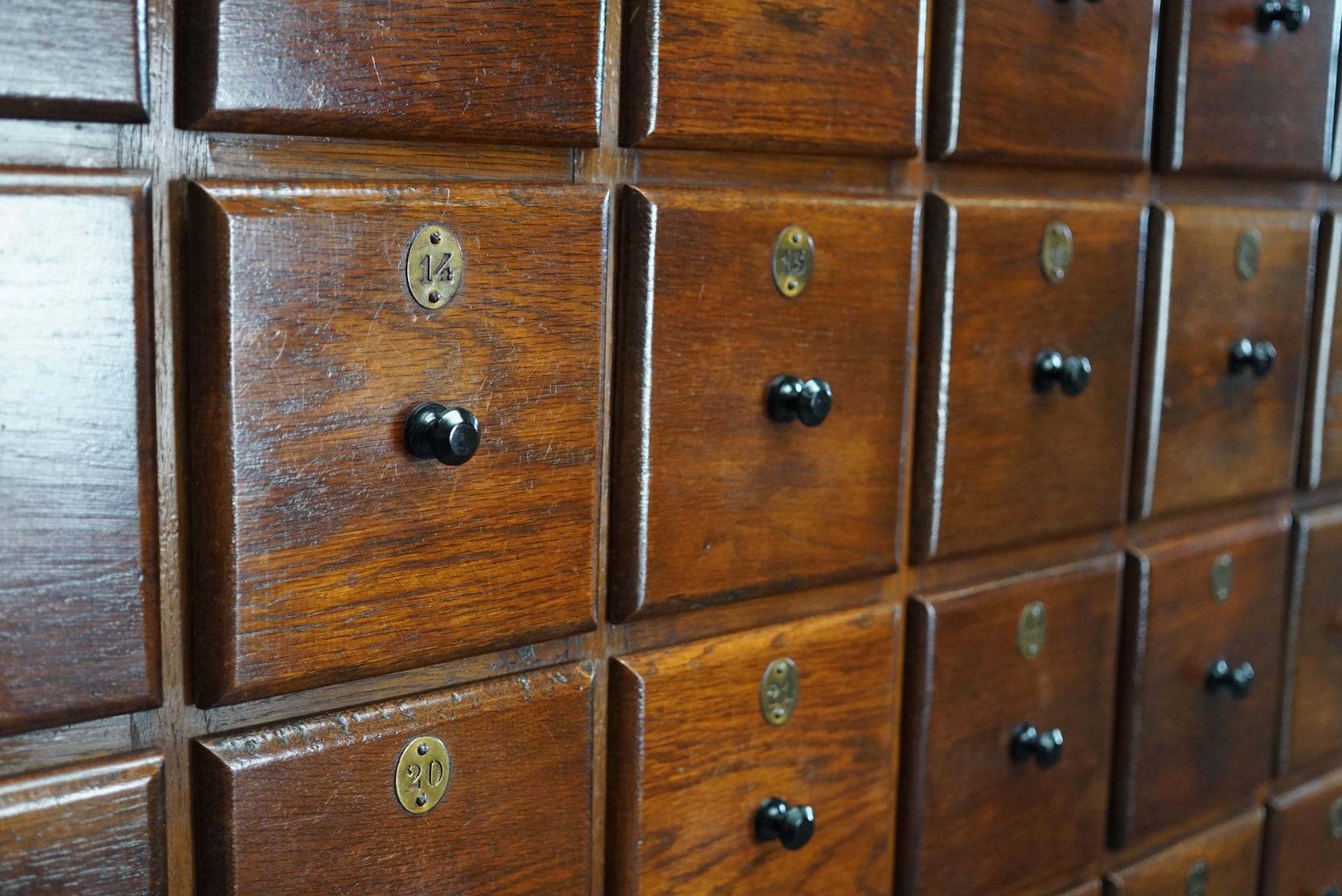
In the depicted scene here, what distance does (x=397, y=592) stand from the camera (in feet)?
1.99

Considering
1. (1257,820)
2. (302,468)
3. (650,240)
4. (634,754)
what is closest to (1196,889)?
(1257,820)

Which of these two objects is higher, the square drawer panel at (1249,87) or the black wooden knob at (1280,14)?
the black wooden knob at (1280,14)

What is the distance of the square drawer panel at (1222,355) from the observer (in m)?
0.98

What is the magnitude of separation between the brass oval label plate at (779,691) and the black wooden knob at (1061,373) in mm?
257

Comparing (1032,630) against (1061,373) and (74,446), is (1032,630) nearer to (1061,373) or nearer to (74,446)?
(1061,373)

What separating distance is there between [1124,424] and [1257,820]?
1.43ft

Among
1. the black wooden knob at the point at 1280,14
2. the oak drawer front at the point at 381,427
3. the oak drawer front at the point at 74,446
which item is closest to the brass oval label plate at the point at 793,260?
the oak drawer front at the point at 381,427

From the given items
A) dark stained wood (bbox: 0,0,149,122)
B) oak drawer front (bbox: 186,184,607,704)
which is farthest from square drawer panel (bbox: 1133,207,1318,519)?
dark stained wood (bbox: 0,0,149,122)

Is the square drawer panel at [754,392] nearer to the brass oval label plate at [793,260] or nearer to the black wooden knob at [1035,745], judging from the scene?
the brass oval label plate at [793,260]

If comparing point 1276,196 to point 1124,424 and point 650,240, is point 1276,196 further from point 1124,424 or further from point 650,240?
point 650,240

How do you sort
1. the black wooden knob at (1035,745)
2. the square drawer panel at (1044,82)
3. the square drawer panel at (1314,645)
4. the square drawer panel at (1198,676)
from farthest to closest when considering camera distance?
the square drawer panel at (1314,645)
the square drawer panel at (1198,676)
the black wooden knob at (1035,745)
the square drawer panel at (1044,82)

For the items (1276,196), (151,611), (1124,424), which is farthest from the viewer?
(1276,196)

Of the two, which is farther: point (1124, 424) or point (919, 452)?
point (1124, 424)

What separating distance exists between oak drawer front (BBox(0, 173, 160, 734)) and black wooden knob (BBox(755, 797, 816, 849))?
37 centimetres
